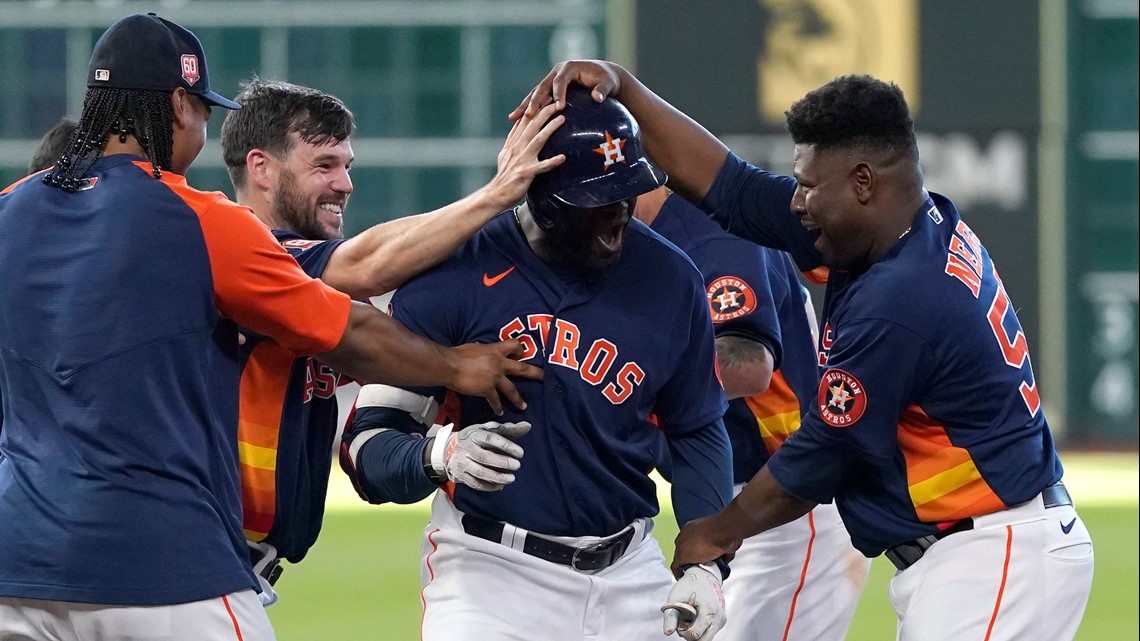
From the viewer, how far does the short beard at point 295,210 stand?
173 inches

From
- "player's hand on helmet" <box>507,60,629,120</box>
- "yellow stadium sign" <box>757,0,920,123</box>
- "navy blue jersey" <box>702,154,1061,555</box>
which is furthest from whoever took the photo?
"yellow stadium sign" <box>757,0,920,123</box>

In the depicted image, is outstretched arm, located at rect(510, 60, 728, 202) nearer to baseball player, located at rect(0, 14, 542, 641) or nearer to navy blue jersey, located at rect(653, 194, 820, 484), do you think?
navy blue jersey, located at rect(653, 194, 820, 484)

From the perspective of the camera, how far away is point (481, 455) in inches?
→ 143

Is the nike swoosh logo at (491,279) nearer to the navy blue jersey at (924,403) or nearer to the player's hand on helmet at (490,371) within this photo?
the player's hand on helmet at (490,371)

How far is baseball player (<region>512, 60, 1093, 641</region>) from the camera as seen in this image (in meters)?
3.68

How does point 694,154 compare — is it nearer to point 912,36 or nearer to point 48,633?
point 48,633

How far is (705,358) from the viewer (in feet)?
13.3

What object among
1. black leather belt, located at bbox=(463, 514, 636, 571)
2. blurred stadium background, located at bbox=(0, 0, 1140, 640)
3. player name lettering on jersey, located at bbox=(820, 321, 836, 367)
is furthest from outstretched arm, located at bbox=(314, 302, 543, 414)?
blurred stadium background, located at bbox=(0, 0, 1140, 640)

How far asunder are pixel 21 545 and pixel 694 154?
85.9 inches

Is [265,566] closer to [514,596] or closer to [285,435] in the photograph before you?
[285,435]

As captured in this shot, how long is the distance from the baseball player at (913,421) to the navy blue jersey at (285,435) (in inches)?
37.3

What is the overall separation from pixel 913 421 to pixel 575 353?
0.88 m

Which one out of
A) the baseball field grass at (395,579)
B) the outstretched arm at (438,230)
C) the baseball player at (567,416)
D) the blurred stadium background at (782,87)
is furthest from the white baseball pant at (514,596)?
the blurred stadium background at (782,87)

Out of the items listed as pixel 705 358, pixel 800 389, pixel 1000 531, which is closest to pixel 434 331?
pixel 705 358
